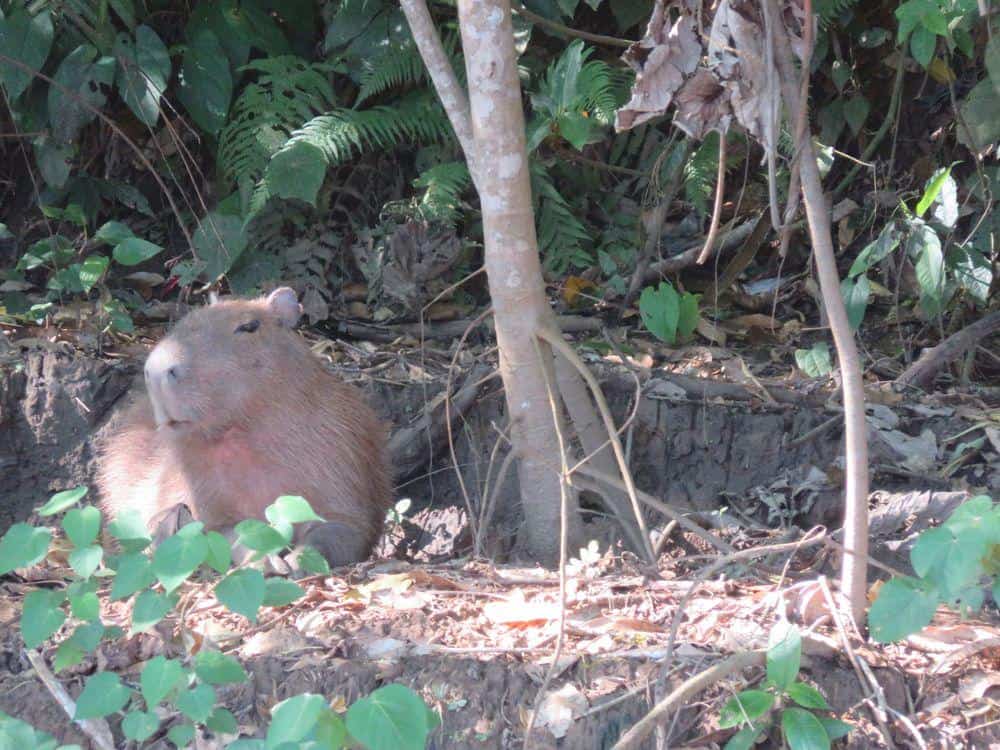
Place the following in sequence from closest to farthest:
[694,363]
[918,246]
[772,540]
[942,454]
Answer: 1. [772,540]
2. [942,454]
3. [918,246]
4. [694,363]

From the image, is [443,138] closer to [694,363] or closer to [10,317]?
[694,363]

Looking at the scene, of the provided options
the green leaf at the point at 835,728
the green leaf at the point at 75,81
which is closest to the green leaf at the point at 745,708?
the green leaf at the point at 835,728

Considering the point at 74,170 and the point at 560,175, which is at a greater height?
the point at 74,170

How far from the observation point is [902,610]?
2.53 m

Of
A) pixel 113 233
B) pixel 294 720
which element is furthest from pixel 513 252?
pixel 113 233

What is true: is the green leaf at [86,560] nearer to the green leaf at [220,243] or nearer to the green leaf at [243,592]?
the green leaf at [243,592]

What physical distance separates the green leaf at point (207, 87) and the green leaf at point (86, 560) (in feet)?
12.8

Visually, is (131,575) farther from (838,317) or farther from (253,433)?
(253,433)

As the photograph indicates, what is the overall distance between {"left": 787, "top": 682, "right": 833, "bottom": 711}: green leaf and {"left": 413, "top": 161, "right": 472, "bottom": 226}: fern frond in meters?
3.74

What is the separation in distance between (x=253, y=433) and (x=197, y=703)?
2054 millimetres

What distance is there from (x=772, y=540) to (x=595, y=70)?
2786mm

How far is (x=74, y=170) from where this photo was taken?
6.51 m

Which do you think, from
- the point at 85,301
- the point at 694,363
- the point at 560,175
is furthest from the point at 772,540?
the point at 85,301

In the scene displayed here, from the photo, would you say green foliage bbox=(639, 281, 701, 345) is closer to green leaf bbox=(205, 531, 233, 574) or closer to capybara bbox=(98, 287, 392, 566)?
capybara bbox=(98, 287, 392, 566)
